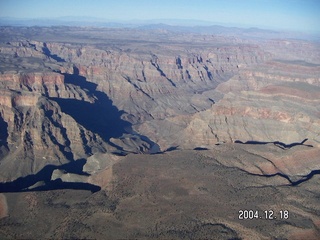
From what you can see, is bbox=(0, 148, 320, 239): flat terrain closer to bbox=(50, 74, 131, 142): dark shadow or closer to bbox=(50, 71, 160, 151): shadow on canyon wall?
bbox=(50, 71, 160, 151): shadow on canyon wall

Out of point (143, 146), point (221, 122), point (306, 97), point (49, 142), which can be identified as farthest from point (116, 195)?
point (306, 97)

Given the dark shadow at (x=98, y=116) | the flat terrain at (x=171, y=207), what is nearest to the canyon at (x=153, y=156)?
the flat terrain at (x=171, y=207)

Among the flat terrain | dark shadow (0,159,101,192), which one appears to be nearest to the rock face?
dark shadow (0,159,101,192)

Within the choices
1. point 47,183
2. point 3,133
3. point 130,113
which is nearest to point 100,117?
point 130,113

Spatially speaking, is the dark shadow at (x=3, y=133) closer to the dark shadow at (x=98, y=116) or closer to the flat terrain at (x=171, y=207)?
the dark shadow at (x=98, y=116)

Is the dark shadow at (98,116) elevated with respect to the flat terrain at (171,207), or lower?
lower

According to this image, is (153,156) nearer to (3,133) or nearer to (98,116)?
(3,133)

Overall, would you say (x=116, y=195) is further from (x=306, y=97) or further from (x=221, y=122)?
(x=306, y=97)
